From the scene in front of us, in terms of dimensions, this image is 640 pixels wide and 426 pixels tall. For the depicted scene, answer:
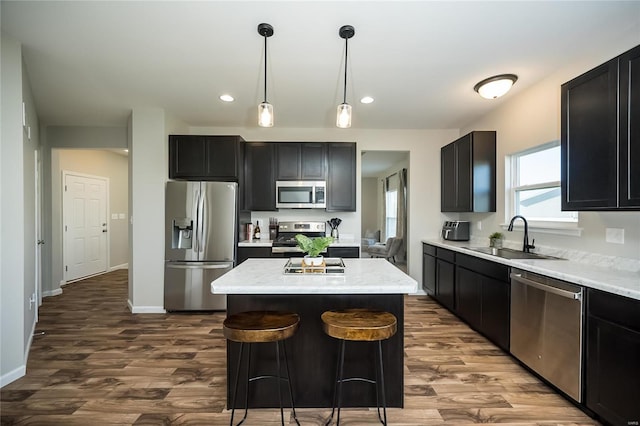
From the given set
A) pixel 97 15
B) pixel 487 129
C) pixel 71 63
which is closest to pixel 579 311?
pixel 487 129

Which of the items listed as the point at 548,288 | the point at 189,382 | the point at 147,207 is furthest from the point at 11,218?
the point at 548,288

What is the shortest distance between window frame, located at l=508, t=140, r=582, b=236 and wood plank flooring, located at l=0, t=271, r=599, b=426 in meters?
1.26

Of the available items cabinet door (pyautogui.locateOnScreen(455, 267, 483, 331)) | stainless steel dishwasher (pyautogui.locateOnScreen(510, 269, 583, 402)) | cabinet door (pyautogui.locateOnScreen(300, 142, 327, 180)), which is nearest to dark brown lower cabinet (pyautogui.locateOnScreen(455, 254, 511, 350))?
cabinet door (pyautogui.locateOnScreen(455, 267, 483, 331))

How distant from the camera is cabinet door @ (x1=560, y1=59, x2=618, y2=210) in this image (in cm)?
188

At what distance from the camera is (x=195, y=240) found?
12.3ft

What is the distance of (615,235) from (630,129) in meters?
0.89

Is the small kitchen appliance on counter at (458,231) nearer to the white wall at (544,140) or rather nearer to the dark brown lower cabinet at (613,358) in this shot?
the white wall at (544,140)

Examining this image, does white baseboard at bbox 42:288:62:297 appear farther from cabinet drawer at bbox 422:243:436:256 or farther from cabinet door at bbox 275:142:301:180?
cabinet drawer at bbox 422:243:436:256

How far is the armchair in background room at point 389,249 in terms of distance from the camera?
21.5ft

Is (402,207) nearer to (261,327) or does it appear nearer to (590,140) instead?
(590,140)

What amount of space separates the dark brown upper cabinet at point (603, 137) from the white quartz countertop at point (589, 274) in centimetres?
44

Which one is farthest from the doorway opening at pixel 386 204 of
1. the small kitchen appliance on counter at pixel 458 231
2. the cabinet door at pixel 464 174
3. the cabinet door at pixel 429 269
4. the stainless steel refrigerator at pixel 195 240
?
the stainless steel refrigerator at pixel 195 240

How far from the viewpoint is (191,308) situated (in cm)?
375

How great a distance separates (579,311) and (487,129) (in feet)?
8.99
